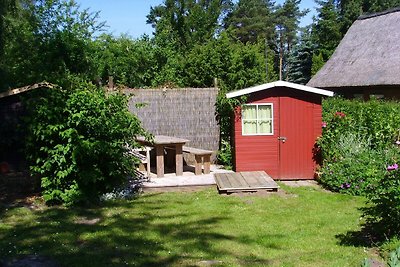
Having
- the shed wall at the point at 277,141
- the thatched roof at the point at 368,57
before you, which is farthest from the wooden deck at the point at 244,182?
the thatched roof at the point at 368,57

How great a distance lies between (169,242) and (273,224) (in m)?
1.80

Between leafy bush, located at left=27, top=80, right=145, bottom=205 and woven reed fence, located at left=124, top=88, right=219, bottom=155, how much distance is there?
11.5 feet

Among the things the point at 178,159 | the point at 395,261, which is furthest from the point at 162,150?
the point at 395,261

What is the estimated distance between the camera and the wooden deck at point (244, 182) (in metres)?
9.09

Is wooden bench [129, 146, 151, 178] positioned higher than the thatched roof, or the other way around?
the thatched roof

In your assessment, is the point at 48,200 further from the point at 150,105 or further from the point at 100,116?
the point at 150,105

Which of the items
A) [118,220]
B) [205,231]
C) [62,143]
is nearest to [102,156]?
A: [62,143]

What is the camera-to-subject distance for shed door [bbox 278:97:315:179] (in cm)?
1052

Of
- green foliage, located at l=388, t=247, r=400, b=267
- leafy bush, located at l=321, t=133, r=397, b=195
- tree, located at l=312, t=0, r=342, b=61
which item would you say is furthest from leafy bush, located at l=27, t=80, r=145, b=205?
tree, located at l=312, t=0, r=342, b=61

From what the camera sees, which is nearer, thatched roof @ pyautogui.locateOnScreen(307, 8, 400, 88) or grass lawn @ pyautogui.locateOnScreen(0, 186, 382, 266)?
grass lawn @ pyautogui.locateOnScreen(0, 186, 382, 266)

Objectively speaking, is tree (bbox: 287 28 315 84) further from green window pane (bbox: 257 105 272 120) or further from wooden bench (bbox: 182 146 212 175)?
wooden bench (bbox: 182 146 212 175)

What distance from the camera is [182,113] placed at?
1241 cm

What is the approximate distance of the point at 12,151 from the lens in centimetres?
1131

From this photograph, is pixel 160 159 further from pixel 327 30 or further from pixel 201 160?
pixel 327 30
